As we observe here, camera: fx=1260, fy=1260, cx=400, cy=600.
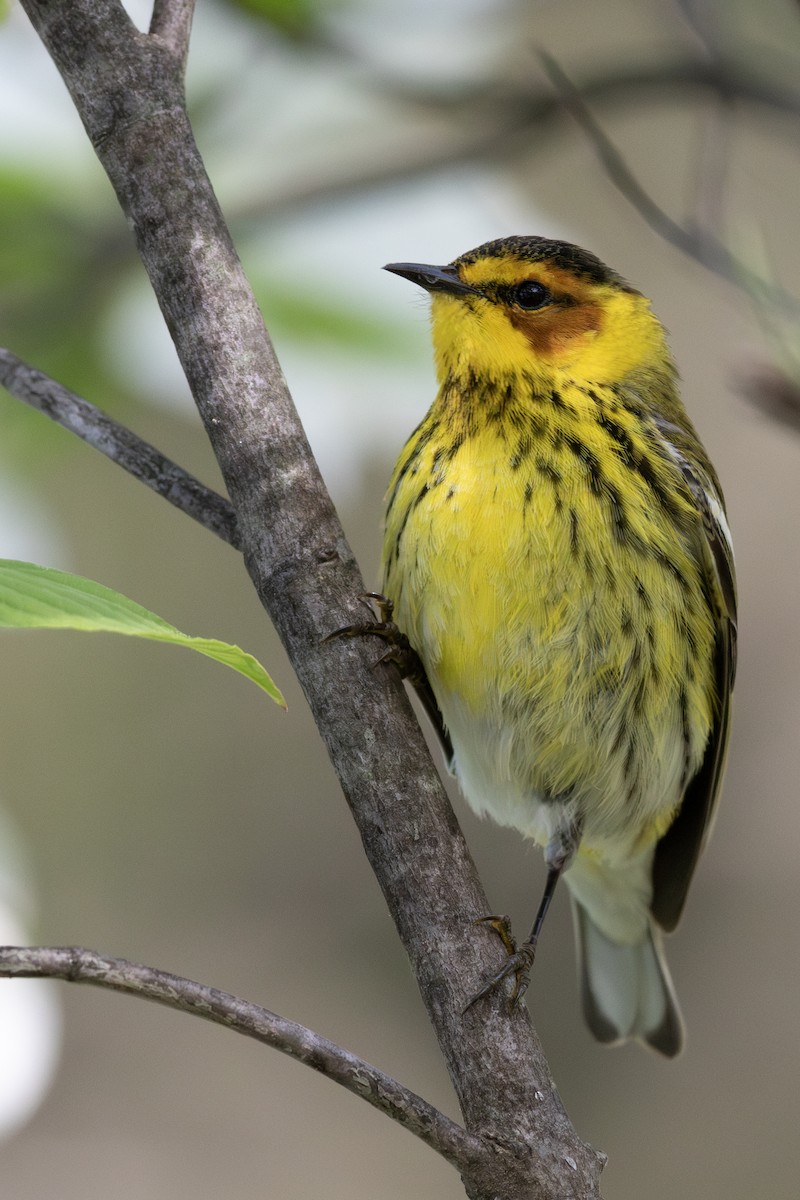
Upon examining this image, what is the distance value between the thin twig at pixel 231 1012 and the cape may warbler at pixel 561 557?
726mm

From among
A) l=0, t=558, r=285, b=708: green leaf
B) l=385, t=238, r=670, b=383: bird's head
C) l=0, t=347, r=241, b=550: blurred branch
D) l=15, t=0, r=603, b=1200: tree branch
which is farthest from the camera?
l=385, t=238, r=670, b=383: bird's head

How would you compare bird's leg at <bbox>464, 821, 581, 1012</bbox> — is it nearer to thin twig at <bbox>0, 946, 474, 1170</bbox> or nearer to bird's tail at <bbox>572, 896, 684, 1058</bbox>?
thin twig at <bbox>0, 946, 474, 1170</bbox>

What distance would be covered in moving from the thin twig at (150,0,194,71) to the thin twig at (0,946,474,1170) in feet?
4.22

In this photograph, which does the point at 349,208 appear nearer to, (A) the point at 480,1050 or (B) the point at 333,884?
(A) the point at 480,1050

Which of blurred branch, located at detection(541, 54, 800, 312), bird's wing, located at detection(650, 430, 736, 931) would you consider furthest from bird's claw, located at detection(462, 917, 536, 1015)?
bird's wing, located at detection(650, 430, 736, 931)

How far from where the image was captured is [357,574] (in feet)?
5.53

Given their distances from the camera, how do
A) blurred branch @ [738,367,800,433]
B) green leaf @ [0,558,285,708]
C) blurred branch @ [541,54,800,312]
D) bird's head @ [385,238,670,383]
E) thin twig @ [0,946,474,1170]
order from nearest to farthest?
1. green leaf @ [0,558,285,708]
2. thin twig @ [0,946,474,1170]
3. blurred branch @ [738,367,800,433]
4. blurred branch @ [541,54,800,312]
5. bird's head @ [385,238,670,383]

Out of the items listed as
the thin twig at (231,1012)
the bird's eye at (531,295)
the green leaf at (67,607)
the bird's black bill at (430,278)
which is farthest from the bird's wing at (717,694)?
the green leaf at (67,607)

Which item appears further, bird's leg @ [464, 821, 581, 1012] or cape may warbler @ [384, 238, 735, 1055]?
cape may warbler @ [384, 238, 735, 1055]

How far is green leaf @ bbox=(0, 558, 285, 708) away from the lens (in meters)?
0.94

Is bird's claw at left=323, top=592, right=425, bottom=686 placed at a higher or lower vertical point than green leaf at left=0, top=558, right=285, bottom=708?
higher

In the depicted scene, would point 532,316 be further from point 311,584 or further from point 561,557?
point 311,584

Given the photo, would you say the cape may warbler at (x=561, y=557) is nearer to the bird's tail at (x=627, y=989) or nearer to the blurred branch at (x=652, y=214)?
the blurred branch at (x=652, y=214)

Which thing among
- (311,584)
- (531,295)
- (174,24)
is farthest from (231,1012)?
(531,295)
